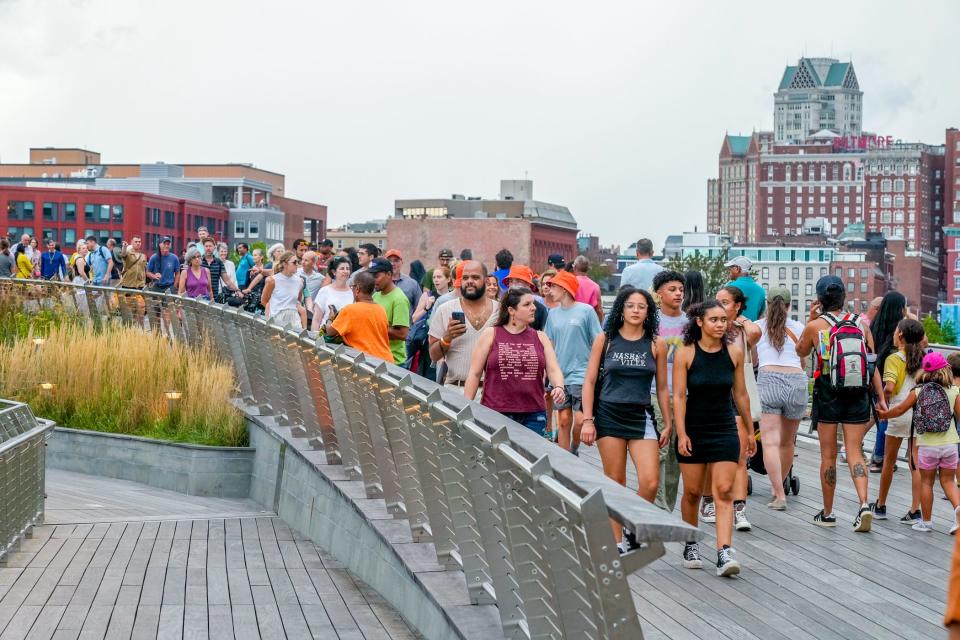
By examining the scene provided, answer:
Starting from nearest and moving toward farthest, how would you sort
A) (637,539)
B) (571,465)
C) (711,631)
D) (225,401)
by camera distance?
(637,539) < (571,465) < (711,631) < (225,401)

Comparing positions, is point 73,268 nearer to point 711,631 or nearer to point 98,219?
point 711,631

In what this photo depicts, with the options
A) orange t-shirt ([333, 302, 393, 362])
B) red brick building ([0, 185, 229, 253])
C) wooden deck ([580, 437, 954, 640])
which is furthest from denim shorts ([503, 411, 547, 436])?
red brick building ([0, 185, 229, 253])

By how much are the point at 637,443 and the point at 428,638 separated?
7.50 ft

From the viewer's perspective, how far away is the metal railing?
400 inches

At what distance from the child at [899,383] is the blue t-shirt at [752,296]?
5.48 feet

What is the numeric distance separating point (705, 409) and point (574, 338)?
2.42 m

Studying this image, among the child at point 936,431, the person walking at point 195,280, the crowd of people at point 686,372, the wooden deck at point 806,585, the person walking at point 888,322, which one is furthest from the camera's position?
the person walking at point 195,280

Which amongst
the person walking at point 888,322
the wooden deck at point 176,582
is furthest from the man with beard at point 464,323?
the person walking at point 888,322

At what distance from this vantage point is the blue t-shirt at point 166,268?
2373 cm

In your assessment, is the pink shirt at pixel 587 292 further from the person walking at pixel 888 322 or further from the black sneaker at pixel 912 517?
the black sneaker at pixel 912 517

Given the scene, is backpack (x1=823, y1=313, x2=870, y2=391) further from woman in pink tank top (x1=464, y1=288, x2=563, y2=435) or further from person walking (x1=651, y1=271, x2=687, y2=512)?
woman in pink tank top (x1=464, y1=288, x2=563, y2=435)

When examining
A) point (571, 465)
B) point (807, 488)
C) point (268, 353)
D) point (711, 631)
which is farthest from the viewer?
point (268, 353)

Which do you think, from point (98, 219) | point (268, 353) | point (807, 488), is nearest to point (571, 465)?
point (807, 488)

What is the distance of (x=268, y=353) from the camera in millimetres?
14461
